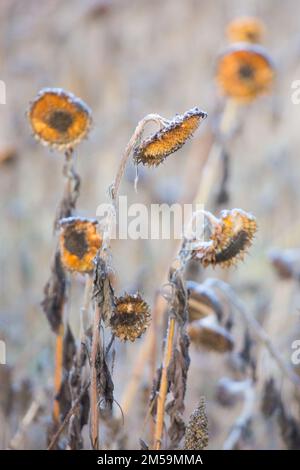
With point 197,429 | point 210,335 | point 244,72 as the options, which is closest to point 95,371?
point 197,429

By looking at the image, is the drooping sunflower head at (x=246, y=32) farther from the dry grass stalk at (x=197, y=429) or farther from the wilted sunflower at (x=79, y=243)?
the dry grass stalk at (x=197, y=429)

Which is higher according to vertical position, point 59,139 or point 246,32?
point 246,32

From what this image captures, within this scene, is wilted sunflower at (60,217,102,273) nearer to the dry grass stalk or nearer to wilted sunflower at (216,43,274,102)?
the dry grass stalk

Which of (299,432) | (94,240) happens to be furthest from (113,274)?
(299,432)

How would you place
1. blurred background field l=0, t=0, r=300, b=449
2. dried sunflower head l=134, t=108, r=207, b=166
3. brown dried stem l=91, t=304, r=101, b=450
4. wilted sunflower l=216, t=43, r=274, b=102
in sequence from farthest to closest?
blurred background field l=0, t=0, r=300, b=449 → wilted sunflower l=216, t=43, r=274, b=102 → brown dried stem l=91, t=304, r=101, b=450 → dried sunflower head l=134, t=108, r=207, b=166

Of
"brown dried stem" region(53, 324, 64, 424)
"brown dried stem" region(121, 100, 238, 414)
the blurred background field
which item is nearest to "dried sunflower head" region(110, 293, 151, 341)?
"brown dried stem" region(121, 100, 238, 414)

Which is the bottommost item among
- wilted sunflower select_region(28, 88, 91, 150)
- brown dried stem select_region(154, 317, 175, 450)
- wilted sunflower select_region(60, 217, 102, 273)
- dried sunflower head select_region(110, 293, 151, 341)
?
brown dried stem select_region(154, 317, 175, 450)
